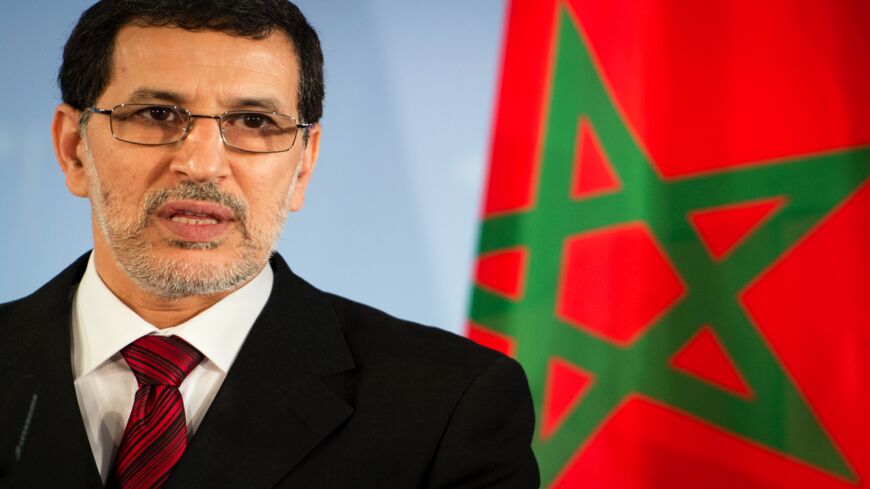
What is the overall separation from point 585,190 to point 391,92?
2.12 ft

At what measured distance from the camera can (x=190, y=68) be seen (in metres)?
1.58

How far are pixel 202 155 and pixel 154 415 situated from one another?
429mm

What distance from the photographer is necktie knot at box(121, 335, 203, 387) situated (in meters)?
1.55

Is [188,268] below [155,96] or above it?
below

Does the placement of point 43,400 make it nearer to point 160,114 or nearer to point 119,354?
point 119,354

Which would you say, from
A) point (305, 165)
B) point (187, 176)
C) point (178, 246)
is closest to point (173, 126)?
point (187, 176)

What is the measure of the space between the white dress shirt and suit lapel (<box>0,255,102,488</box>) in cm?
4

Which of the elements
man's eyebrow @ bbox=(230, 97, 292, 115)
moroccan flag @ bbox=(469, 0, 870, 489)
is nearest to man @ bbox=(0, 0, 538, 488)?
man's eyebrow @ bbox=(230, 97, 292, 115)

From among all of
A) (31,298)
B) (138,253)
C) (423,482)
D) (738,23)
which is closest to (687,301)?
(738,23)

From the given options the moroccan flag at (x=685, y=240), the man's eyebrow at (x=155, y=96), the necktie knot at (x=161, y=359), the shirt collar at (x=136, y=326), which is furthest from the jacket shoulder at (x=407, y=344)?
the moroccan flag at (x=685, y=240)

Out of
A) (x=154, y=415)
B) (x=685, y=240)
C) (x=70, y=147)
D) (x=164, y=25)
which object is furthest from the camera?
(x=685, y=240)

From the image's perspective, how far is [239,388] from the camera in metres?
1.57

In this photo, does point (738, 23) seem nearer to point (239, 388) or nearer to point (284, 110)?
point (284, 110)

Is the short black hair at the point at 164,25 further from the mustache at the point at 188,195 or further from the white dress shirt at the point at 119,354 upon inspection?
the white dress shirt at the point at 119,354
